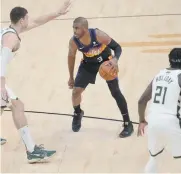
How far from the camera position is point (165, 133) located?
466 cm

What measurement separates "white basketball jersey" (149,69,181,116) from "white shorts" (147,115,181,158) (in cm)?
6

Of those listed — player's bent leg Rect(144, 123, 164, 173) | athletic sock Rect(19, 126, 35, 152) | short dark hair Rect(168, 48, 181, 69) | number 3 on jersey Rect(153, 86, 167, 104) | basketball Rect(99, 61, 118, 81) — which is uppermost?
short dark hair Rect(168, 48, 181, 69)

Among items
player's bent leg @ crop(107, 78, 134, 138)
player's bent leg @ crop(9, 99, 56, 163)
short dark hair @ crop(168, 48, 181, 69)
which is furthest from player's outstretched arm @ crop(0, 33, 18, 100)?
short dark hair @ crop(168, 48, 181, 69)

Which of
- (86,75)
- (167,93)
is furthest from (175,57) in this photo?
(86,75)

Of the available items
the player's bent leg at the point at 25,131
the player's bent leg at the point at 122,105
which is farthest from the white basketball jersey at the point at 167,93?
the player's bent leg at the point at 25,131

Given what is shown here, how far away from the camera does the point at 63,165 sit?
19.1 feet

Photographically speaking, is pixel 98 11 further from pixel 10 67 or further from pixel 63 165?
pixel 63 165

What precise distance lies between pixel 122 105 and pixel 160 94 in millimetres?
1598

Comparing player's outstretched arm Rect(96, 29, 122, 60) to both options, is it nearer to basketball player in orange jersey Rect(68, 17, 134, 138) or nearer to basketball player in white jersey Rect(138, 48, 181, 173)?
basketball player in orange jersey Rect(68, 17, 134, 138)

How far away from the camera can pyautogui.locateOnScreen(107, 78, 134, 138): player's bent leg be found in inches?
243

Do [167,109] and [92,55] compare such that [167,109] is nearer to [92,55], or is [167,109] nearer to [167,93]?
[167,93]

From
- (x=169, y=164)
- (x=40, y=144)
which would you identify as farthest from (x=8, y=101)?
(x=169, y=164)

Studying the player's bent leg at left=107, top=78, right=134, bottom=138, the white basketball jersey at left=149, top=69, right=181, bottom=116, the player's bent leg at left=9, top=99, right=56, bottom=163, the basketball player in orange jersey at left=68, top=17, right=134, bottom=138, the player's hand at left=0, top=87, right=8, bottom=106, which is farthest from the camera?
the player's bent leg at left=107, top=78, right=134, bottom=138

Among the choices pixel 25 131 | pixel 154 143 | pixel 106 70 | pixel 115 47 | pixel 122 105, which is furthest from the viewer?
pixel 122 105
